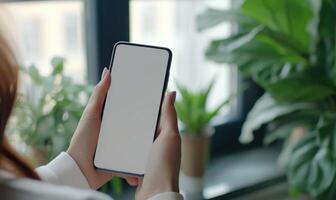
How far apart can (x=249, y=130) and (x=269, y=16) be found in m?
0.26

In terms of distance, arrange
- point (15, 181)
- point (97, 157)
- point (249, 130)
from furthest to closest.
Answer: point (249, 130), point (97, 157), point (15, 181)

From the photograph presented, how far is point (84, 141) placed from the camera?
0.79 metres

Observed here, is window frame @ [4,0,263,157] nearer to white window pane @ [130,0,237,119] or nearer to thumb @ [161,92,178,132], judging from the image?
white window pane @ [130,0,237,119]

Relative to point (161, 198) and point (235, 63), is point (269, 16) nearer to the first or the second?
point (235, 63)

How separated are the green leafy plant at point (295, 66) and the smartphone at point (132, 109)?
0.65 m

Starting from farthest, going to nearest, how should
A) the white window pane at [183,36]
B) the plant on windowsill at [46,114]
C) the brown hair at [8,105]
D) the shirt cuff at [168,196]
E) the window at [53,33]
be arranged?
the white window pane at [183,36] < the window at [53,33] < the plant on windowsill at [46,114] < the shirt cuff at [168,196] < the brown hair at [8,105]

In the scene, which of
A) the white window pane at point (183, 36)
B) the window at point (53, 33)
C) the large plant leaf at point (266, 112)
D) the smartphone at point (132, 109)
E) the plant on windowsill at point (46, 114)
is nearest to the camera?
the smartphone at point (132, 109)

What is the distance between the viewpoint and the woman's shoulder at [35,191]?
560 mm

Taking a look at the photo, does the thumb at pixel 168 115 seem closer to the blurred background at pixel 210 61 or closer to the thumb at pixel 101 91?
the thumb at pixel 101 91

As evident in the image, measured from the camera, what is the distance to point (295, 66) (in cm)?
152

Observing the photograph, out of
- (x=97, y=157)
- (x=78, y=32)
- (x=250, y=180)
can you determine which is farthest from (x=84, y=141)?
(x=250, y=180)

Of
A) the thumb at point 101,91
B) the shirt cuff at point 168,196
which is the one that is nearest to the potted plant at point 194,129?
the thumb at point 101,91

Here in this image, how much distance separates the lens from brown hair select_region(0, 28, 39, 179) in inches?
21.8

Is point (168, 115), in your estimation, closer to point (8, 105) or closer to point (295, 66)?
point (8, 105)
